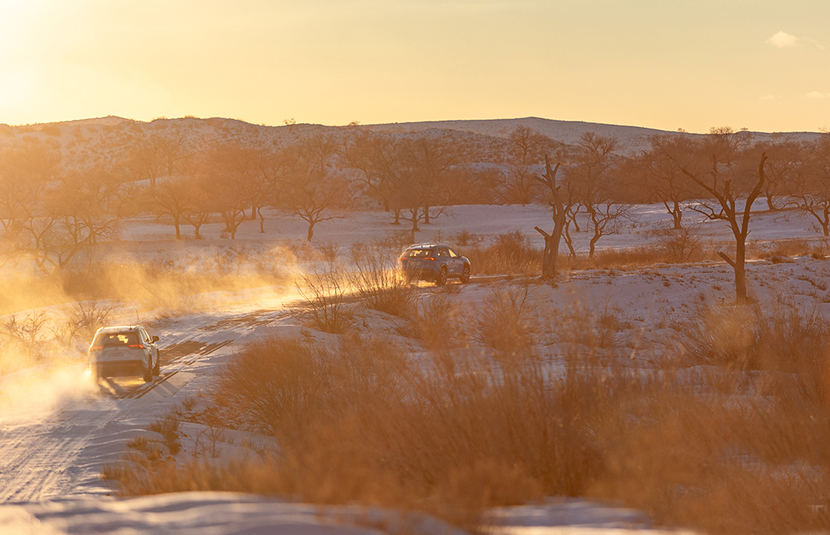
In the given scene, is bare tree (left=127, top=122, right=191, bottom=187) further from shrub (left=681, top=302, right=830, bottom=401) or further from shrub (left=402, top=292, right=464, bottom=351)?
shrub (left=681, top=302, right=830, bottom=401)

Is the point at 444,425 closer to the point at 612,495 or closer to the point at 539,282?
the point at 612,495

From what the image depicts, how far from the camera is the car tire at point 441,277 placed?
26.3 meters

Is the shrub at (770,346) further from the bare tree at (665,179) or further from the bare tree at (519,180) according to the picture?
the bare tree at (519,180)

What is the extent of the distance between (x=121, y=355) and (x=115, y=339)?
0.49 metres

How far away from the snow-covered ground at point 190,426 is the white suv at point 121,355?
11.7 inches

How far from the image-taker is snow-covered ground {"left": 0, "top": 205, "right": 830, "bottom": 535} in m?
4.38

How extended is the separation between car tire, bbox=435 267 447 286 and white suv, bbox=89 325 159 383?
14977mm

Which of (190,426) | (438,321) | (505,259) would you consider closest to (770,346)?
(438,321)

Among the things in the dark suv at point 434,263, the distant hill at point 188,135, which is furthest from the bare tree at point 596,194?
the distant hill at point 188,135

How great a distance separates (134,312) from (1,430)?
12.9 meters

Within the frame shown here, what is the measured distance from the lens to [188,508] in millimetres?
4641

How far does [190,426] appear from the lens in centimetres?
938

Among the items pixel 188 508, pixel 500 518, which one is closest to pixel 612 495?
pixel 500 518

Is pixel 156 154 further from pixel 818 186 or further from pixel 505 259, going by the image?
pixel 818 186
